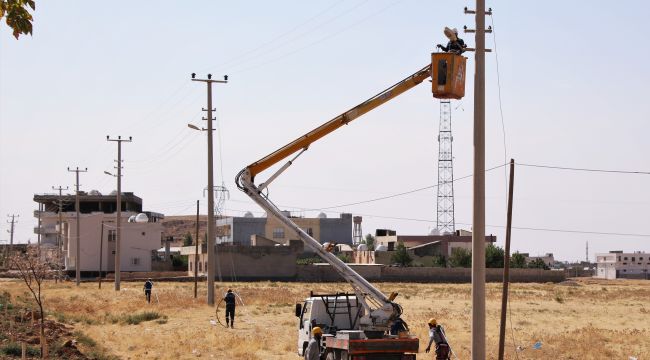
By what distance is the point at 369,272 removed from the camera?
3723 inches

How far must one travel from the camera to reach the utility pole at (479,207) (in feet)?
62.2

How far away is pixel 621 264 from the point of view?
602 feet

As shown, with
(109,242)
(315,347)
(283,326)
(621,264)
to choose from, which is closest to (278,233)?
(109,242)

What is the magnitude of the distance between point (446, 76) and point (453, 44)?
2.53 ft

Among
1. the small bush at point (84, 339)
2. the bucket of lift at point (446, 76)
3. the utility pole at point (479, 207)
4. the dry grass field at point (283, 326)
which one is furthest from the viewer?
the small bush at point (84, 339)

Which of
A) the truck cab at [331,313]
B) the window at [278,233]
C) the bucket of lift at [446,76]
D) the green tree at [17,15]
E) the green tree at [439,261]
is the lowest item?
the green tree at [439,261]

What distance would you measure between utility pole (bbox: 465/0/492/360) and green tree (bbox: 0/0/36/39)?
12163 mm

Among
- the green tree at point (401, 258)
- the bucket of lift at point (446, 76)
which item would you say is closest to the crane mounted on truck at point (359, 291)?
the bucket of lift at point (446, 76)

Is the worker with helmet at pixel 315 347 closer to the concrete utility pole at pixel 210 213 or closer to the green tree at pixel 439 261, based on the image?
the concrete utility pole at pixel 210 213

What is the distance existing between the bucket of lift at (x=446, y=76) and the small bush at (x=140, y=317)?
23729 millimetres

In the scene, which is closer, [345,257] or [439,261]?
[439,261]

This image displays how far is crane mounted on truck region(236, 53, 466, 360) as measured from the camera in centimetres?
1975

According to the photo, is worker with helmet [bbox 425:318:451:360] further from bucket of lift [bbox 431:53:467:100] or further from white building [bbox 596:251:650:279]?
white building [bbox 596:251:650:279]

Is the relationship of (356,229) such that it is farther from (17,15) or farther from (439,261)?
(17,15)
